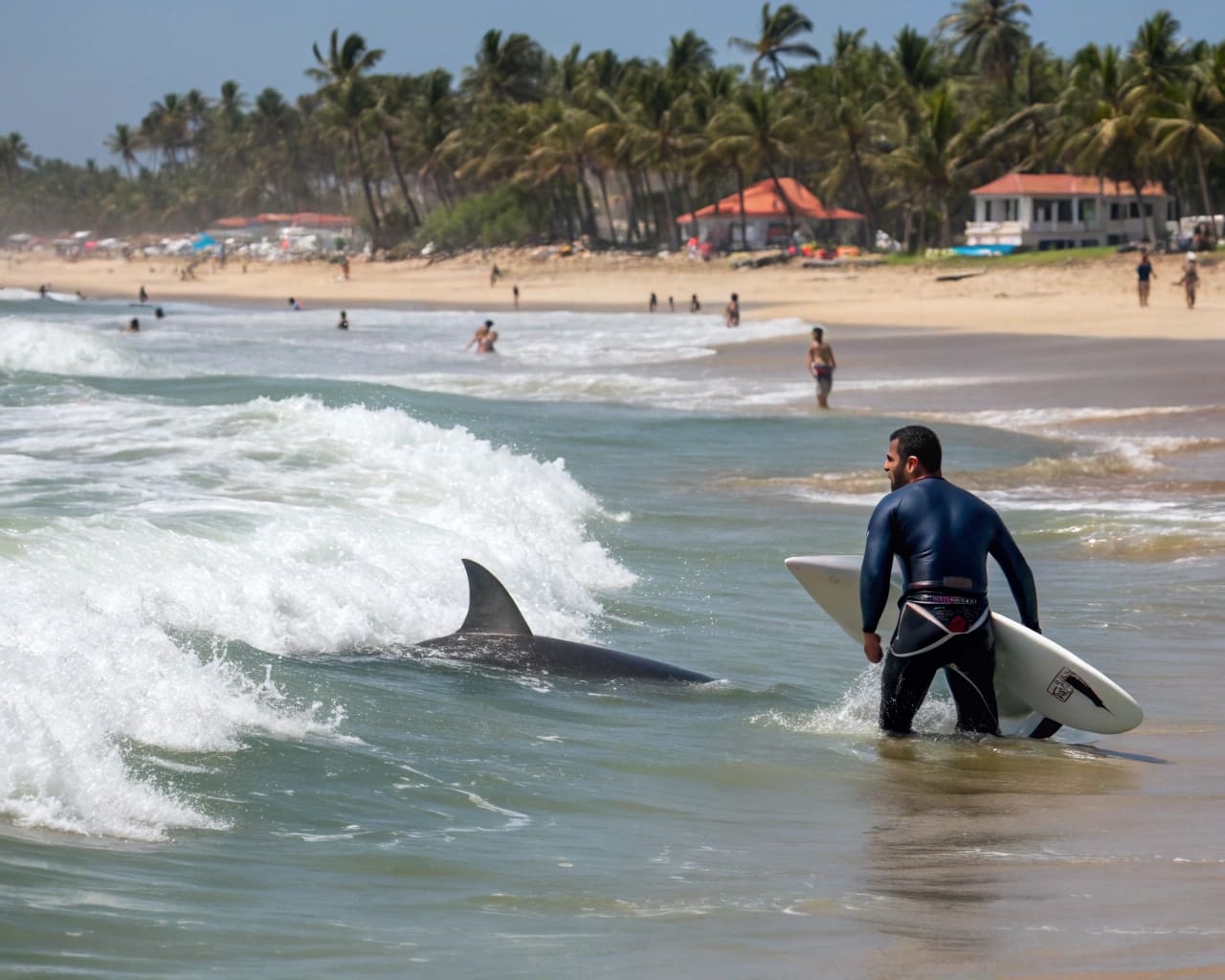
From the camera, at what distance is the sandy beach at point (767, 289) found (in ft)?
132

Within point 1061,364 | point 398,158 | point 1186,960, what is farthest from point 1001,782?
point 398,158

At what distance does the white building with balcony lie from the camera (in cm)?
6506

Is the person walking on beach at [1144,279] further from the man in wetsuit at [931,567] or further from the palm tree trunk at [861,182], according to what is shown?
the man in wetsuit at [931,567]

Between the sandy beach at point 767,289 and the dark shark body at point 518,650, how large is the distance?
27.6 meters

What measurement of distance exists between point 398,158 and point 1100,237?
45.9 metres

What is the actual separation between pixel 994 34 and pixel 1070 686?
74.0 metres

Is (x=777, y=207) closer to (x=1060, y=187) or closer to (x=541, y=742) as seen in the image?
(x=1060, y=187)

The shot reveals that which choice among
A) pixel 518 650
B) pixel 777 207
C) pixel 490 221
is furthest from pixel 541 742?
pixel 490 221

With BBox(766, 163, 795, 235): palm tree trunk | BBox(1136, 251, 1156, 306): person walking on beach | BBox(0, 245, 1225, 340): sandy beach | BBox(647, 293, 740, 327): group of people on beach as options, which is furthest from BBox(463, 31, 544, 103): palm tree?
BBox(1136, 251, 1156, 306): person walking on beach

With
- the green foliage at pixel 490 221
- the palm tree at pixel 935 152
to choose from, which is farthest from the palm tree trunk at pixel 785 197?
the green foliage at pixel 490 221

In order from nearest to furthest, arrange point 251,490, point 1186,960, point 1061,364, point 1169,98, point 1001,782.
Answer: point 1186,960 → point 1001,782 → point 251,490 → point 1061,364 → point 1169,98

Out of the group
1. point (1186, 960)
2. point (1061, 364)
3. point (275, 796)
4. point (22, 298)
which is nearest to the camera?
point (1186, 960)

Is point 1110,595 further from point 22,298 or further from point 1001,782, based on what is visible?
point 22,298

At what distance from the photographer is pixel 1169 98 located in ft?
185
